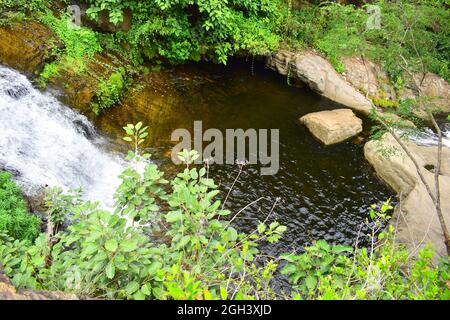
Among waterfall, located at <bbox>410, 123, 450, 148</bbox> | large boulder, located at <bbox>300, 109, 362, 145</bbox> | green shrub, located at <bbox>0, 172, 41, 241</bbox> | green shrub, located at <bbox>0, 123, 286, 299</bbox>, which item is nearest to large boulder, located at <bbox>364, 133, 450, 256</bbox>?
waterfall, located at <bbox>410, 123, 450, 148</bbox>

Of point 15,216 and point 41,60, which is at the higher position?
point 41,60

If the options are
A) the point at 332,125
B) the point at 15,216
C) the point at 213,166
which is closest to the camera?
the point at 15,216

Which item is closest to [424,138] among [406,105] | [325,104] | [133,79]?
[325,104]

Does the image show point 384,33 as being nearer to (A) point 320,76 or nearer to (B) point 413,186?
(B) point 413,186

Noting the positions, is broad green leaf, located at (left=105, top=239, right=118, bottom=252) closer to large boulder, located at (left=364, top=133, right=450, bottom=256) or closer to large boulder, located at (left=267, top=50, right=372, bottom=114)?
large boulder, located at (left=364, top=133, right=450, bottom=256)

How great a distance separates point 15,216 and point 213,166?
14.2 ft

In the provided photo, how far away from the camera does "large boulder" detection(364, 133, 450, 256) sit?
23.2ft

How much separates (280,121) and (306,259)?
8.35 metres

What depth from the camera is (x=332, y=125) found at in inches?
417

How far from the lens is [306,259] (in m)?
2.96

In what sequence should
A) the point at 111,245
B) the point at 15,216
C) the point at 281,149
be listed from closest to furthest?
the point at 111,245
the point at 15,216
the point at 281,149

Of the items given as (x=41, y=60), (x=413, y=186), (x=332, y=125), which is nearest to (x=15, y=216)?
(x=41, y=60)

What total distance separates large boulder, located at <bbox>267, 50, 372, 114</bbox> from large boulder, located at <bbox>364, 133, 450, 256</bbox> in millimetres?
2749
